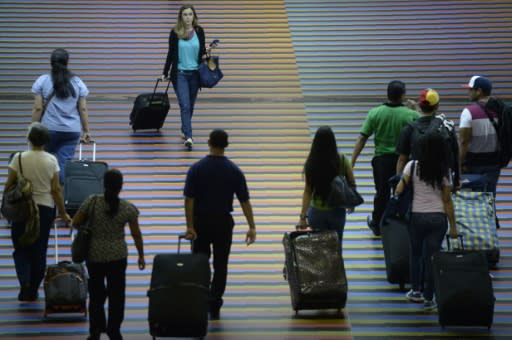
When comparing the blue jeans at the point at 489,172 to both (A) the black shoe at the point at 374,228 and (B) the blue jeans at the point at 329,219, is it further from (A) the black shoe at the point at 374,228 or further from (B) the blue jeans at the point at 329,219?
(B) the blue jeans at the point at 329,219

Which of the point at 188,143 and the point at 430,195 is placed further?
the point at 188,143

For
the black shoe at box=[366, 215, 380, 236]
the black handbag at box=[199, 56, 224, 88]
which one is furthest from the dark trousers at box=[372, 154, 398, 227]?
the black handbag at box=[199, 56, 224, 88]

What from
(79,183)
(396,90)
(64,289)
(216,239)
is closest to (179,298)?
(216,239)

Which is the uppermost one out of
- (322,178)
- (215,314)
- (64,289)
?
(322,178)

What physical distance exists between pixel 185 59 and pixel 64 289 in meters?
4.44

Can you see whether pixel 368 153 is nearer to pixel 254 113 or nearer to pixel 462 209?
pixel 254 113

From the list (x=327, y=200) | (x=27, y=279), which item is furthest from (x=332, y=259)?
(x=27, y=279)

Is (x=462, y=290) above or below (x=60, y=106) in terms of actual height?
below

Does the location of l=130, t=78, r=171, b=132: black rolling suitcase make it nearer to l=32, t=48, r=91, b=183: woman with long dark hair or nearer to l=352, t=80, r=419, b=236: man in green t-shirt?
l=32, t=48, r=91, b=183: woman with long dark hair

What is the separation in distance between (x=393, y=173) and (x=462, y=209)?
76 centimetres

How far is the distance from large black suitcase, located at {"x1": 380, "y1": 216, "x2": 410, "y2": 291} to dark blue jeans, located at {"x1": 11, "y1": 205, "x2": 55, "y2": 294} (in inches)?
112

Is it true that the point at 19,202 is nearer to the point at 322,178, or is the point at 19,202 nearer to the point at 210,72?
the point at 322,178

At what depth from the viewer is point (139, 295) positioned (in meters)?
8.61

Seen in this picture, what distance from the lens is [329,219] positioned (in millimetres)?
8188
